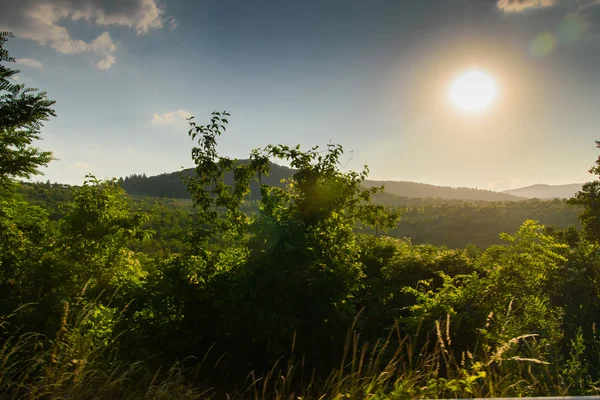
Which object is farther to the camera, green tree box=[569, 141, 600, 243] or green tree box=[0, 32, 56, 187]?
green tree box=[569, 141, 600, 243]

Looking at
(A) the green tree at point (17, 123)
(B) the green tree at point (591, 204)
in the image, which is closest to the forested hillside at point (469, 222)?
(B) the green tree at point (591, 204)

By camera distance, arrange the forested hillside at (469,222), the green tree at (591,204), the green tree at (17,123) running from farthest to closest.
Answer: the forested hillside at (469,222) → the green tree at (591,204) → the green tree at (17,123)

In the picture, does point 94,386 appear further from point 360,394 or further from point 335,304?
point 335,304

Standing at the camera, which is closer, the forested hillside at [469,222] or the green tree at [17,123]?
the green tree at [17,123]

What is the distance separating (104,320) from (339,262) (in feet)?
14.3

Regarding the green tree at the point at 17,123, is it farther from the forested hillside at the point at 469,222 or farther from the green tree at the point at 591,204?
the forested hillside at the point at 469,222

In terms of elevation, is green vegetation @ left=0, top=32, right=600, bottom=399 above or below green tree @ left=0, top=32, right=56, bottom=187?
below

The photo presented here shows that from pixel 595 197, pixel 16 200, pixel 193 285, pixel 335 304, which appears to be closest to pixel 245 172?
pixel 193 285

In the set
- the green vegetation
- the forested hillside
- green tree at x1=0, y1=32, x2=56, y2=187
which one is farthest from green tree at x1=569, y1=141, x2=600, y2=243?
the forested hillside

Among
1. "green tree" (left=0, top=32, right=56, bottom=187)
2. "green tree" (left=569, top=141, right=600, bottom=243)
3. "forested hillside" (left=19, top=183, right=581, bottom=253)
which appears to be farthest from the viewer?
"forested hillside" (left=19, top=183, right=581, bottom=253)

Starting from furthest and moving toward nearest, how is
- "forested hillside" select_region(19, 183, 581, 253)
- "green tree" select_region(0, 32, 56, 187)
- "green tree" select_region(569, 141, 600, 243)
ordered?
"forested hillside" select_region(19, 183, 581, 253) → "green tree" select_region(569, 141, 600, 243) → "green tree" select_region(0, 32, 56, 187)

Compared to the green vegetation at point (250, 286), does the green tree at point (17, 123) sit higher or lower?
higher

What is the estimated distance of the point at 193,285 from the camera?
702 cm

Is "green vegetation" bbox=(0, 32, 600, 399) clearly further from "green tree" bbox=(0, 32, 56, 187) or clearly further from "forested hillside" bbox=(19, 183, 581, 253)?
"forested hillside" bbox=(19, 183, 581, 253)
